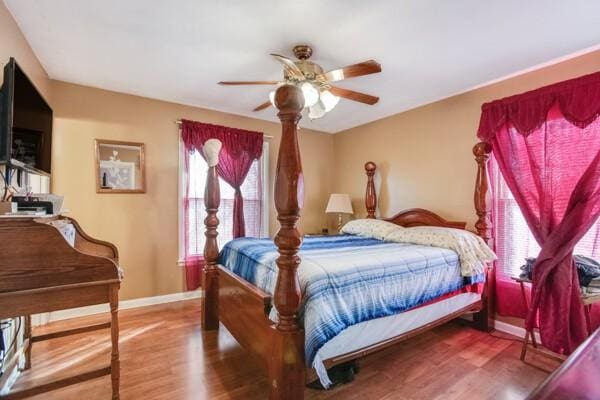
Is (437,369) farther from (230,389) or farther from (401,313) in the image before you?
(230,389)

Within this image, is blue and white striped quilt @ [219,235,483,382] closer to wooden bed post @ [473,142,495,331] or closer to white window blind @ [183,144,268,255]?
wooden bed post @ [473,142,495,331]

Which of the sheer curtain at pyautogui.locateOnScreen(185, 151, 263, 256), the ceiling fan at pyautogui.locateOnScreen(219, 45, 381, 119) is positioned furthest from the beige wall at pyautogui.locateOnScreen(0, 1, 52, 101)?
the ceiling fan at pyautogui.locateOnScreen(219, 45, 381, 119)

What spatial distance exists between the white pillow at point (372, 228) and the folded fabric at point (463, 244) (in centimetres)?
39

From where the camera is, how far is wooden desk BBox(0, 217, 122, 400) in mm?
1343

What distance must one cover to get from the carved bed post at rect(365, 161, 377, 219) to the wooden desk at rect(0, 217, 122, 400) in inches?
127

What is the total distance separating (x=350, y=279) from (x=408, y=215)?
213 centimetres

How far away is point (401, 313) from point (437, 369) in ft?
1.87

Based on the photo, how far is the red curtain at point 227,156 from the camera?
363cm

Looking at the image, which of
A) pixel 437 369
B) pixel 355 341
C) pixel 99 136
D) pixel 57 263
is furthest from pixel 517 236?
pixel 99 136

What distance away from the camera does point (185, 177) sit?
3646mm

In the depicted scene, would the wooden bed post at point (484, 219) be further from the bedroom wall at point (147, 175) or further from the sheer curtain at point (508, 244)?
the bedroom wall at point (147, 175)

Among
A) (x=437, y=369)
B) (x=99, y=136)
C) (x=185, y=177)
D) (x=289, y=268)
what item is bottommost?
(x=437, y=369)

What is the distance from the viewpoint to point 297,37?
2141mm

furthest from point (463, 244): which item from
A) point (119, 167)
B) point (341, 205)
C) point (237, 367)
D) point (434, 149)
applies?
point (119, 167)
